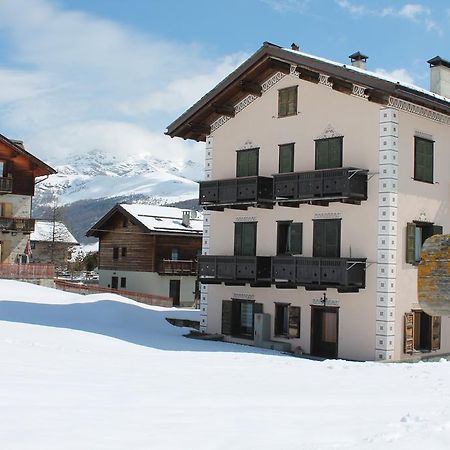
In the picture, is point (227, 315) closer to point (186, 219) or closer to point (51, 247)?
point (186, 219)

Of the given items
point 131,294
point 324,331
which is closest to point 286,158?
point 324,331

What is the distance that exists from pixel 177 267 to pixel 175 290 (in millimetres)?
1992

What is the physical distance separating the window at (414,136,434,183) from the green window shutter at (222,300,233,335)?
32.3 ft

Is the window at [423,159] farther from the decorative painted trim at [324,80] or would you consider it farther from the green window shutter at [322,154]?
the decorative painted trim at [324,80]

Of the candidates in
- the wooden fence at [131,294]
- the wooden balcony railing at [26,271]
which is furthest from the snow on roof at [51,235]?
the wooden fence at [131,294]

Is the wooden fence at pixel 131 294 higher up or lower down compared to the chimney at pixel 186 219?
lower down

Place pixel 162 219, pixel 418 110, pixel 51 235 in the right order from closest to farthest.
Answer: pixel 418 110
pixel 162 219
pixel 51 235

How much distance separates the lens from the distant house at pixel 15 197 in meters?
48.1

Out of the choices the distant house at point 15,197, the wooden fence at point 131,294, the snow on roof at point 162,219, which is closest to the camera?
the wooden fence at point 131,294

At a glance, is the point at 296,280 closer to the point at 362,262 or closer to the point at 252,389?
the point at 362,262

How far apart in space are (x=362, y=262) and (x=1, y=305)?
1736 centimetres

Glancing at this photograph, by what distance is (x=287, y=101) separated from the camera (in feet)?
91.1

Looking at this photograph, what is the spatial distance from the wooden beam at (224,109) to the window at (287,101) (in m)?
2.58

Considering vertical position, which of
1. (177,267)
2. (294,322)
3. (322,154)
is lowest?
(294,322)
